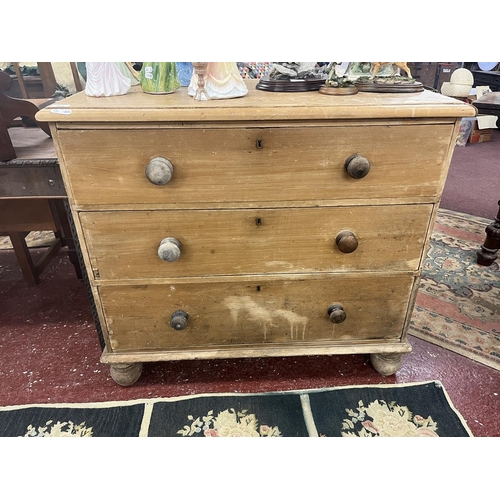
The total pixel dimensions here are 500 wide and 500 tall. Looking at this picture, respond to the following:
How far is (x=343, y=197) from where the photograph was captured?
3.32ft

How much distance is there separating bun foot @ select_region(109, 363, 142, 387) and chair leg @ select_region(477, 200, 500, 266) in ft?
5.67

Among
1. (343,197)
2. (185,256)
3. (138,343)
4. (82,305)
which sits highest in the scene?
(343,197)

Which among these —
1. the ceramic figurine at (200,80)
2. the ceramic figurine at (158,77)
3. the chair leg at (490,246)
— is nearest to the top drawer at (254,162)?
the ceramic figurine at (200,80)

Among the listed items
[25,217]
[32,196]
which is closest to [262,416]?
[32,196]

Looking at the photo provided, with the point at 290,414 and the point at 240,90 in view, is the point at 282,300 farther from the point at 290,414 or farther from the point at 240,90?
the point at 240,90

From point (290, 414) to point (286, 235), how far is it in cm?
57

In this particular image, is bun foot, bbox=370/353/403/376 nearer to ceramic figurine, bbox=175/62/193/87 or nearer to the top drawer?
the top drawer

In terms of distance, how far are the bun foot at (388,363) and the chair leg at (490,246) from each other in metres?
0.99

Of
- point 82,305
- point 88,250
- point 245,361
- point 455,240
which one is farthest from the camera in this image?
point 455,240

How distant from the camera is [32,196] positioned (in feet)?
3.98

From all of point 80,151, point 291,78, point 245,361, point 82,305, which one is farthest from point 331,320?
point 82,305

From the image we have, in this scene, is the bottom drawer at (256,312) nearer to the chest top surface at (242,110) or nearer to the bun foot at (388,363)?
the bun foot at (388,363)

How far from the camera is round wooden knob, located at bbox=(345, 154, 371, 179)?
3.04 feet

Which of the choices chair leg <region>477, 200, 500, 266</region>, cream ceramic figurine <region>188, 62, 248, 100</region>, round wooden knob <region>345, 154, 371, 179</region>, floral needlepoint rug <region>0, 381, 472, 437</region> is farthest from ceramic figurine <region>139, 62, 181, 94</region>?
chair leg <region>477, 200, 500, 266</region>
